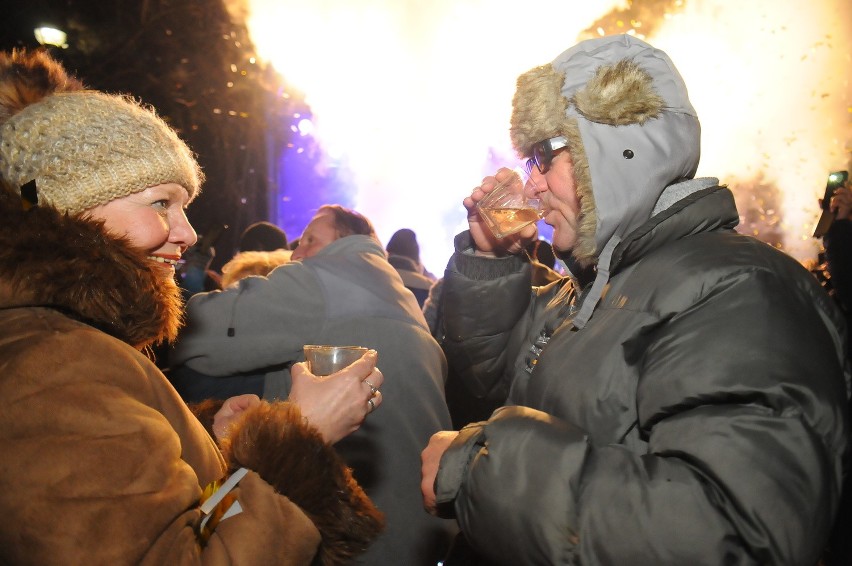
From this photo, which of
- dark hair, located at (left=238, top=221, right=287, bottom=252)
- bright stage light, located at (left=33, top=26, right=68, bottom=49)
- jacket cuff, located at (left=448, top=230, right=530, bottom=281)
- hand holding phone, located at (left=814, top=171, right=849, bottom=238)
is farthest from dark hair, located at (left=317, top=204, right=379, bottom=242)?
bright stage light, located at (left=33, top=26, right=68, bottom=49)

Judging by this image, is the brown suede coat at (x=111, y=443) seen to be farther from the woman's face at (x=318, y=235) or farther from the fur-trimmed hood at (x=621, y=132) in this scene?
the woman's face at (x=318, y=235)

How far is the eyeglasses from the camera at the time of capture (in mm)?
2000

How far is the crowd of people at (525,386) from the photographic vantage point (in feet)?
4.10

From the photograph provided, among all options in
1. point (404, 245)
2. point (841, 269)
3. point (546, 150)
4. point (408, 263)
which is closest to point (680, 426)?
point (546, 150)

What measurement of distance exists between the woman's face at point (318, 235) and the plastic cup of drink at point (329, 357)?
1.71 meters

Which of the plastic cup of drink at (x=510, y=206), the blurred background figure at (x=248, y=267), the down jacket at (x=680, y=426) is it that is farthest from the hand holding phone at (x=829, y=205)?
the blurred background figure at (x=248, y=267)

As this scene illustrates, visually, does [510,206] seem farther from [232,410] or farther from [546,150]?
[232,410]

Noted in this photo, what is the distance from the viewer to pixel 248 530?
144 centimetres

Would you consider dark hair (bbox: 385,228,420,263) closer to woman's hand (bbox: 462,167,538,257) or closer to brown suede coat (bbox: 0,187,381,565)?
woman's hand (bbox: 462,167,538,257)

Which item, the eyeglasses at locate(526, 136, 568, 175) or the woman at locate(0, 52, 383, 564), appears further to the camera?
the eyeglasses at locate(526, 136, 568, 175)

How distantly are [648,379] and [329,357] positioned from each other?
1.02 metres

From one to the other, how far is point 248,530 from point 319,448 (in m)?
0.34

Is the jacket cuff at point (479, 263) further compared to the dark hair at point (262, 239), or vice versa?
the dark hair at point (262, 239)

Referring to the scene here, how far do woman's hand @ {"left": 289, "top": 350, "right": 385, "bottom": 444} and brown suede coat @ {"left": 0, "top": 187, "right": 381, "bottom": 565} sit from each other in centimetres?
8
